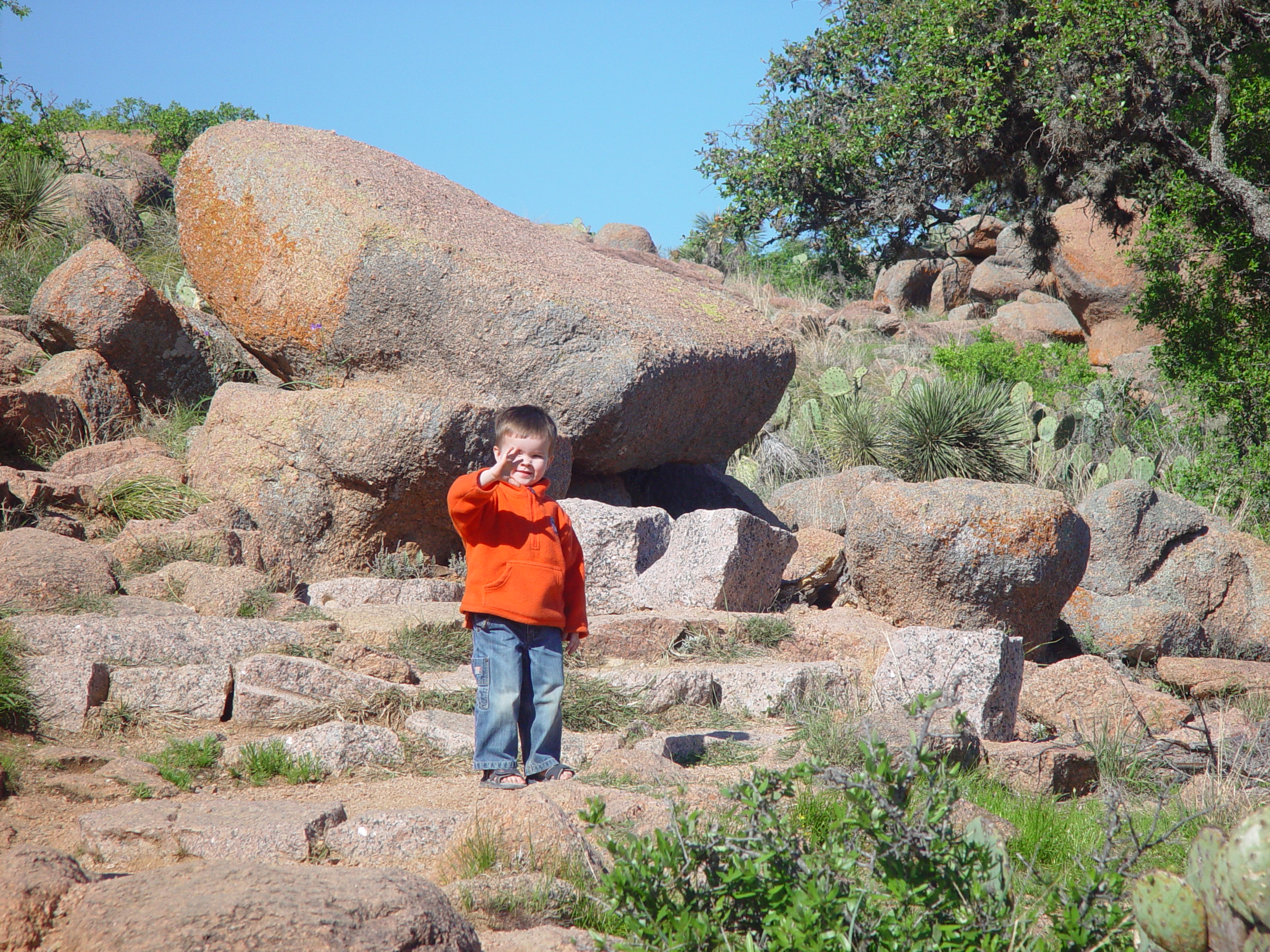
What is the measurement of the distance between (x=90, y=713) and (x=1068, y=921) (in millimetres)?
3526

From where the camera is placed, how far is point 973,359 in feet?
47.0

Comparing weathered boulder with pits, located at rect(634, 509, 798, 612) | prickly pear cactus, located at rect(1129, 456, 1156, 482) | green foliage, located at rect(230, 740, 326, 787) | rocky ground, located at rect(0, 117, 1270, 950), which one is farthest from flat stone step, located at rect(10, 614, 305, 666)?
prickly pear cactus, located at rect(1129, 456, 1156, 482)

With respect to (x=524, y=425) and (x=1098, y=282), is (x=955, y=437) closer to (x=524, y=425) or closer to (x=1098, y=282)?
(x=524, y=425)

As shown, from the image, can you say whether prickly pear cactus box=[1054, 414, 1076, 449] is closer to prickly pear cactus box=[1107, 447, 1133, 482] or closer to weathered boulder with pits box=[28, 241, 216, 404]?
prickly pear cactus box=[1107, 447, 1133, 482]

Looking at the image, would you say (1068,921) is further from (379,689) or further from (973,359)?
(973,359)

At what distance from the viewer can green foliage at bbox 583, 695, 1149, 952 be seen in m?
1.92

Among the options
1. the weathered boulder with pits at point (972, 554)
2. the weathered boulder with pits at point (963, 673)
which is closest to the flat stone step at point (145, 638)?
the weathered boulder with pits at point (963, 673)

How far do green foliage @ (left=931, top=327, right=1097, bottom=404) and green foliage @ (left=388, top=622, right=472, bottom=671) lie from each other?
379 inches

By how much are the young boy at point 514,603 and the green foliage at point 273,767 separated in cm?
59

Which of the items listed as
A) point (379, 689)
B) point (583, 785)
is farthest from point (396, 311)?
point (583, 785)

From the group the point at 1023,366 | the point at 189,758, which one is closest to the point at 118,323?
the point at 189,758

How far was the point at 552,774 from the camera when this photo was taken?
3658 millimetres

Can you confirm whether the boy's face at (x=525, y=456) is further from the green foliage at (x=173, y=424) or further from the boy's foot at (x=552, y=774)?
the green foliage at (x=173, y=424)

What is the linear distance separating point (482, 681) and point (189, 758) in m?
1.08
